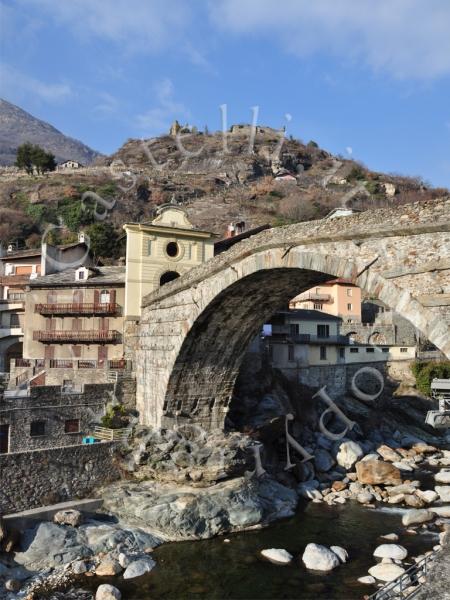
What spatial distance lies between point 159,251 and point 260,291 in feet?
28.0

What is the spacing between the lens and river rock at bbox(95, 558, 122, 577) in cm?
1383

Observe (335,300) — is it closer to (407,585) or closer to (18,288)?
(18,288)

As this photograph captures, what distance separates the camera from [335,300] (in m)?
39.6

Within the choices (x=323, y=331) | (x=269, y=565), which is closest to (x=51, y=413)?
(x=269, y=565)

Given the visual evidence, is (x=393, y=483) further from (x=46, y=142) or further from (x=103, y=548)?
(x=46, y=142)

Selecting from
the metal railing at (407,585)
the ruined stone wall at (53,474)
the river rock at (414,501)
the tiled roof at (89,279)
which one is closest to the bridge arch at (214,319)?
the tiled roof at (89,279)

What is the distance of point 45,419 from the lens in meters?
18.7

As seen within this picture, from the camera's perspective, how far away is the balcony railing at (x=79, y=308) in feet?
78.2

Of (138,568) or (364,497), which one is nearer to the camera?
(138,568)

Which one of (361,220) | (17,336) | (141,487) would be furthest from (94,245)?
(361,220)

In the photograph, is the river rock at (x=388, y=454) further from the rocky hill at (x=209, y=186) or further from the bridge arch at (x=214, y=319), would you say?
the rocky hill at (x=209, y=186)

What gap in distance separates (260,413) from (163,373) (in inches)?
218

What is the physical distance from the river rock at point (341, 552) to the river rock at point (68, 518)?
7978 millimetres

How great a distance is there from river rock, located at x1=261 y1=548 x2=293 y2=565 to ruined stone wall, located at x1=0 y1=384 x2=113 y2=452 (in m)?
8.41
